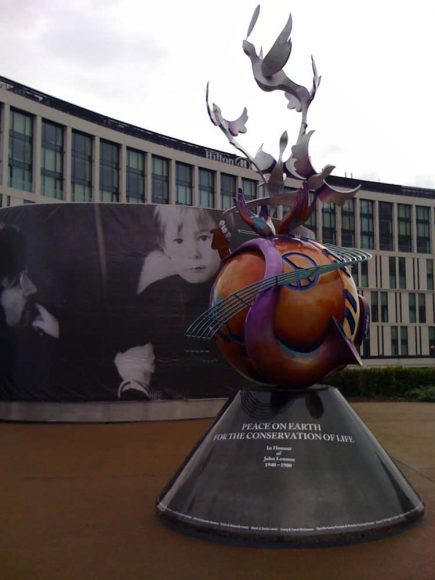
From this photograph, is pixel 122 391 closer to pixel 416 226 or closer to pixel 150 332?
pixel 150 332

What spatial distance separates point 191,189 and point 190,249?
41130 mm

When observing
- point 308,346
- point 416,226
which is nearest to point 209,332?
point 308,346

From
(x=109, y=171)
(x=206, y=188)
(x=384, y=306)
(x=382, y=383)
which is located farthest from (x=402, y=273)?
(x=382, y=383)

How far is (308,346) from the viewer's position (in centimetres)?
813

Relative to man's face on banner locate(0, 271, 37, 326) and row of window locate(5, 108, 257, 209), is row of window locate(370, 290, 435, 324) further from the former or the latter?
man's face on banner locate(0, 271, 37, 326)

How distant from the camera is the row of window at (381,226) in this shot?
69.1m

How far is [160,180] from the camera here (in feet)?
189

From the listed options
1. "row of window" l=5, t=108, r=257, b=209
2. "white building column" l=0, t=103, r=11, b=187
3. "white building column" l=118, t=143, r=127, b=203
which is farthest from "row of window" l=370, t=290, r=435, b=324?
"white building column" l=0, t=103, r=11, b=187

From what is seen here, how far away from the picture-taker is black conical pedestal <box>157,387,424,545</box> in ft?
23.0

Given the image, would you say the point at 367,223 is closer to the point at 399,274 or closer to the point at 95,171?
the point at 399,274

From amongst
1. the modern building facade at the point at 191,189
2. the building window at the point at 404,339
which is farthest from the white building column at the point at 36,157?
the building window at the point at 404,339

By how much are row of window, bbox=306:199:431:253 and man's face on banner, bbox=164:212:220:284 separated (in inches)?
1942

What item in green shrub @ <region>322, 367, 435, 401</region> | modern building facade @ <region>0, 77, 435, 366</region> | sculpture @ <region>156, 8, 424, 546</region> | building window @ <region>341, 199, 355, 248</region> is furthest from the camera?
building window @ <region>341, 199, 355, 248</region>

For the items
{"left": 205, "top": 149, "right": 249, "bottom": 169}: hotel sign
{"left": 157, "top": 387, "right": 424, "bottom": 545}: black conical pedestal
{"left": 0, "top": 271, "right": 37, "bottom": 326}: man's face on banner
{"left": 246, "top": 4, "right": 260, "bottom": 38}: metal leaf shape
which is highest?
{"left": 205, "top": 149, "right": 249, "bottom": 169}: hotel sign
